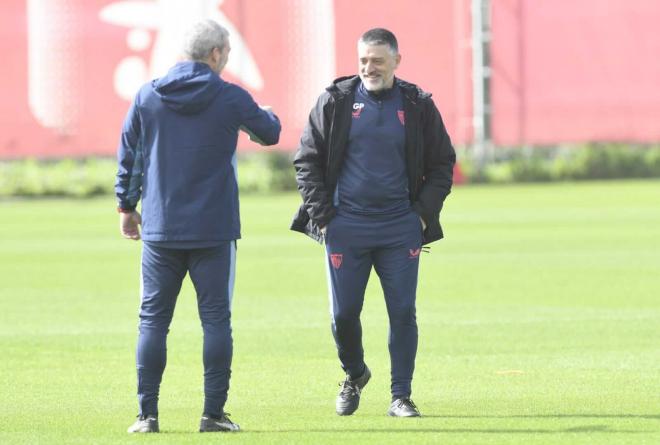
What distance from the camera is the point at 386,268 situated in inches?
336

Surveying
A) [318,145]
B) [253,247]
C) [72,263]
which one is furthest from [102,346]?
[253,247]

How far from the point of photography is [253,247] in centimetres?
2255

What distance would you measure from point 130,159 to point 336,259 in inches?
53.2

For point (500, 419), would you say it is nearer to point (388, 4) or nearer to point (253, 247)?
point (253, 247)

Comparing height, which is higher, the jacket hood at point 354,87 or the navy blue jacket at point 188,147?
the jacket hood at point 354,87

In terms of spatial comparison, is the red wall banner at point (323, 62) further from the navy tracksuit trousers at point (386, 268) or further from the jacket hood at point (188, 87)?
the jacket hood at point (188, 87)

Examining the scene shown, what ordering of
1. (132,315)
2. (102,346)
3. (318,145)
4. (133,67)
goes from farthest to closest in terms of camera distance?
(133,67) < (132,315) < (102,346) < (318,145)

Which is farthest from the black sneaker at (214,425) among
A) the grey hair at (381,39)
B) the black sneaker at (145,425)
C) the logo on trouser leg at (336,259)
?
the grey hair at (381,39)

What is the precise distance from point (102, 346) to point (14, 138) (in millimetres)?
35222

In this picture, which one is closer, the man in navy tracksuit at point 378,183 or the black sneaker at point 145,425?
the black sneaker at point 145,425

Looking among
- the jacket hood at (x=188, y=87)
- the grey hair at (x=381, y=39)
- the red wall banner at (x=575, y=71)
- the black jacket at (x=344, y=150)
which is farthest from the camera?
the red wall banner at (x=575, y=71)

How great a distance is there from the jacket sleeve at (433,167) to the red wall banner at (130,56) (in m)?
37.2

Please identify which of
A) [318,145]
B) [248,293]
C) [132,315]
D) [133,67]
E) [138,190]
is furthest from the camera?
[133,67]

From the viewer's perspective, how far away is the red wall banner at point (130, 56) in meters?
46.0
